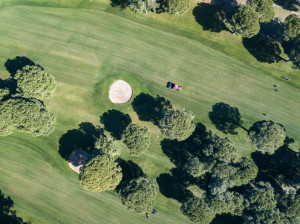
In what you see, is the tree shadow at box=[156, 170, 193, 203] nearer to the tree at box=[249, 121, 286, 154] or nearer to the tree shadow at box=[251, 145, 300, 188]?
the tree shadow at box=[251, 145, 300, 188]

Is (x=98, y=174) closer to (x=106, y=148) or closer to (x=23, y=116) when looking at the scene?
(x=106, y=148)

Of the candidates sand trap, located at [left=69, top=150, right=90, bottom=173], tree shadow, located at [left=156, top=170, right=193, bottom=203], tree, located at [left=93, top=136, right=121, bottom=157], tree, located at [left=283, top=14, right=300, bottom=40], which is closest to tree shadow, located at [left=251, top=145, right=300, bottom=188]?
tree shadow, located at [left=156, top=170, right=193, bottom=203]

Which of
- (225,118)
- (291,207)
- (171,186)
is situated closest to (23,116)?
(171,186)

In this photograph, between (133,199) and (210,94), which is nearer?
(133,199)

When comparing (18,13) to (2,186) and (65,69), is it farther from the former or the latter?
(2,186)

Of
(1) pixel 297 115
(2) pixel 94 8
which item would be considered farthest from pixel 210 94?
(2) pixel 94 8

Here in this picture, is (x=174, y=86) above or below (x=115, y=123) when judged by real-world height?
above
